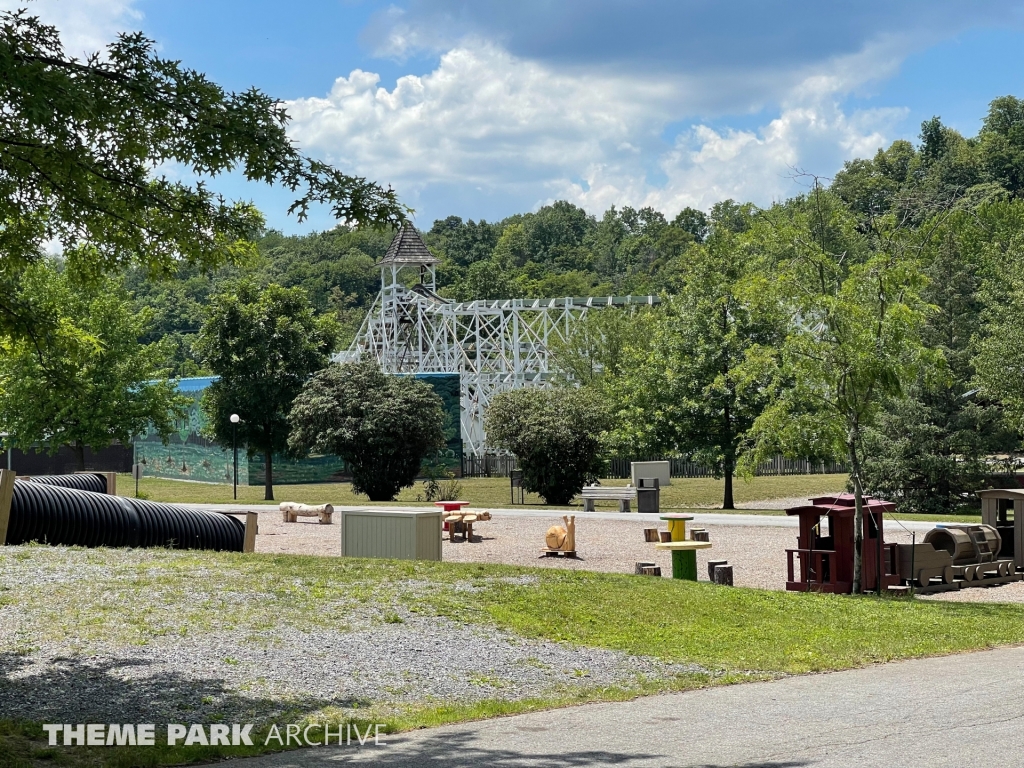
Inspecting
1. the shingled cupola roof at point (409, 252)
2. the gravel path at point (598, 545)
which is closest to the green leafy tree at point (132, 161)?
the gravel path at point (598, 545)

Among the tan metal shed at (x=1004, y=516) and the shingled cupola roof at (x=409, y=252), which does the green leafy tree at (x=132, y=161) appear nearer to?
the tan metal shed at (x=1004, y=516)

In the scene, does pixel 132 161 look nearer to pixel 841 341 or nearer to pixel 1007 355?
pixel 841 341

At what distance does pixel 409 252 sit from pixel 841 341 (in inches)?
2657

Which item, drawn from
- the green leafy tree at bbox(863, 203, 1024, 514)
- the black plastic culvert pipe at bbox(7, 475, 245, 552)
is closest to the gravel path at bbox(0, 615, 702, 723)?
the black plastic culvert pipe at bbox(7, 475, 245, 552)

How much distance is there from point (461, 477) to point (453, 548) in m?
40.6

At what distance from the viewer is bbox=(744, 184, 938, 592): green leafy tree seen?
1691 cm

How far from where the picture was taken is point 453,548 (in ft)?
78.4

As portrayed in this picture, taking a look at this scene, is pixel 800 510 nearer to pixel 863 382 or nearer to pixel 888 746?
pixel 863 382

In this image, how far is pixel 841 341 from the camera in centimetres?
1717

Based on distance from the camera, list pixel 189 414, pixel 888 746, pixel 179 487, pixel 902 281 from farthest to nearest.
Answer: pixel 189 414 → pixel 179 487 → pixel 902 281 → pixel 888 746

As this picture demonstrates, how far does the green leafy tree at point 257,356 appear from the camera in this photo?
44.8 metres

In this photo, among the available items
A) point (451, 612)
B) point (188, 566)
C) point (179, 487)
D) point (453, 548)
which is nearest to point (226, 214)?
point (451, 612)

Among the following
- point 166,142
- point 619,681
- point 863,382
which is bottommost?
point 619,681

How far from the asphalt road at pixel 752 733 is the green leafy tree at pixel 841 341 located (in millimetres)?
7037
